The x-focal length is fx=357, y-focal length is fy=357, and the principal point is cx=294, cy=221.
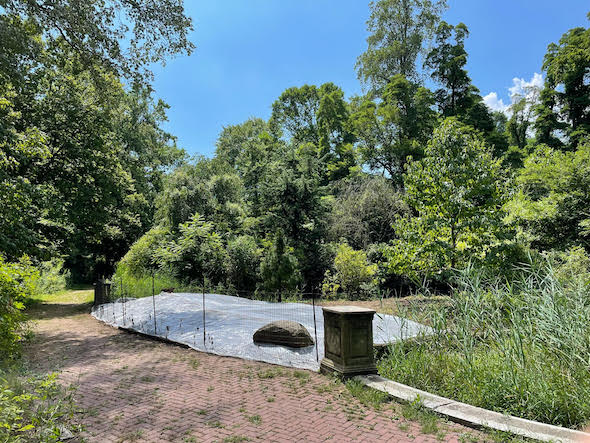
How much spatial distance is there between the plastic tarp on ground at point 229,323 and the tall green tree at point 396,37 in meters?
20.7

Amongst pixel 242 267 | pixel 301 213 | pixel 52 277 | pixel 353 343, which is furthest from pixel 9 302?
pixel 52 277

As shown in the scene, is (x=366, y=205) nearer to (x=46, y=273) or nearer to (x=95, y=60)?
(x=95, y=60)

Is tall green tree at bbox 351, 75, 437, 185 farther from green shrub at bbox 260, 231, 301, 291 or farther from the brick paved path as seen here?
the brick paved path

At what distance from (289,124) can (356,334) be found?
3141 centimetres

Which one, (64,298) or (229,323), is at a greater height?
(229,323)

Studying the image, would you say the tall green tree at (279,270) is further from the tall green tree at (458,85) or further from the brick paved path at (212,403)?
the tall green tree at (458,85)

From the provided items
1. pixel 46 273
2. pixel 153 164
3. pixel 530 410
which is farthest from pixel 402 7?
pixel 46 273

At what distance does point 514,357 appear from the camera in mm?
3959

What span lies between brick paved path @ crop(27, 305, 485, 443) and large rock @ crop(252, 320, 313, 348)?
665 millimetres

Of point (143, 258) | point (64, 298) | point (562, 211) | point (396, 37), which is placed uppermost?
point (396, 37)

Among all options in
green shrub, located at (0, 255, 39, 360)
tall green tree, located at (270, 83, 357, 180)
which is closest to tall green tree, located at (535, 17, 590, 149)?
tall green tree, located at (270, 83, 357, 180)

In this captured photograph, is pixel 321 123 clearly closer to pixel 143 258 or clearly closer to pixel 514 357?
pixel 143 258

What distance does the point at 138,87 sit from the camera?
9.85m

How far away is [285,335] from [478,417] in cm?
351
